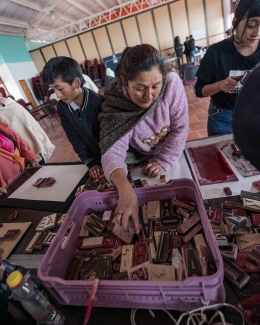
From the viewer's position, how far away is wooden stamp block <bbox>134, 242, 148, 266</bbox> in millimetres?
566

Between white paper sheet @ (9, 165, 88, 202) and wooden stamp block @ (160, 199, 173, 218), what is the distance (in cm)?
49

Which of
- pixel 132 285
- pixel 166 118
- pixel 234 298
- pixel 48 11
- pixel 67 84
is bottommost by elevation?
pixel 234 298

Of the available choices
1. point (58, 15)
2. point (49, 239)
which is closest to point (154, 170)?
point (49, 239)

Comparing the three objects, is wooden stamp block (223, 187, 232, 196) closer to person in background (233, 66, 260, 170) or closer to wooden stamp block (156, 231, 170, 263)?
wooden stamp block (156, 231, 170, 263)

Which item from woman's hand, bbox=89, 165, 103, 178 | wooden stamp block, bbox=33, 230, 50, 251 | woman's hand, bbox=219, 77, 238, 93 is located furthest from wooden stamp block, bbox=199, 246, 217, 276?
woman's hand, bbox=219, 77, 238, 93

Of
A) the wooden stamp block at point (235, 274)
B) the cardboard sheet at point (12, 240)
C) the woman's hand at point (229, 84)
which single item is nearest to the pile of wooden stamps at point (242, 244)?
the wooden stamp block at point (235, 274)

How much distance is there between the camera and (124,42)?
906cm

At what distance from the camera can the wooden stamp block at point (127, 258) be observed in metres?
0.56

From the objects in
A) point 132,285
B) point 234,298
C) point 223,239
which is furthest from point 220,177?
point 132,285

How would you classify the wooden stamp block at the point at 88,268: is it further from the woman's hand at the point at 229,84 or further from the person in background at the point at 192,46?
the person in background at the point at 192,46

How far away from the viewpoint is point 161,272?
0.51 metres

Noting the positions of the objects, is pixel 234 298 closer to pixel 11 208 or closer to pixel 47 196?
pixel 47 196

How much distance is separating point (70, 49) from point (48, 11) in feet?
8.70

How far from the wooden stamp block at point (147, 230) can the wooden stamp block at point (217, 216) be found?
195 millimetres
